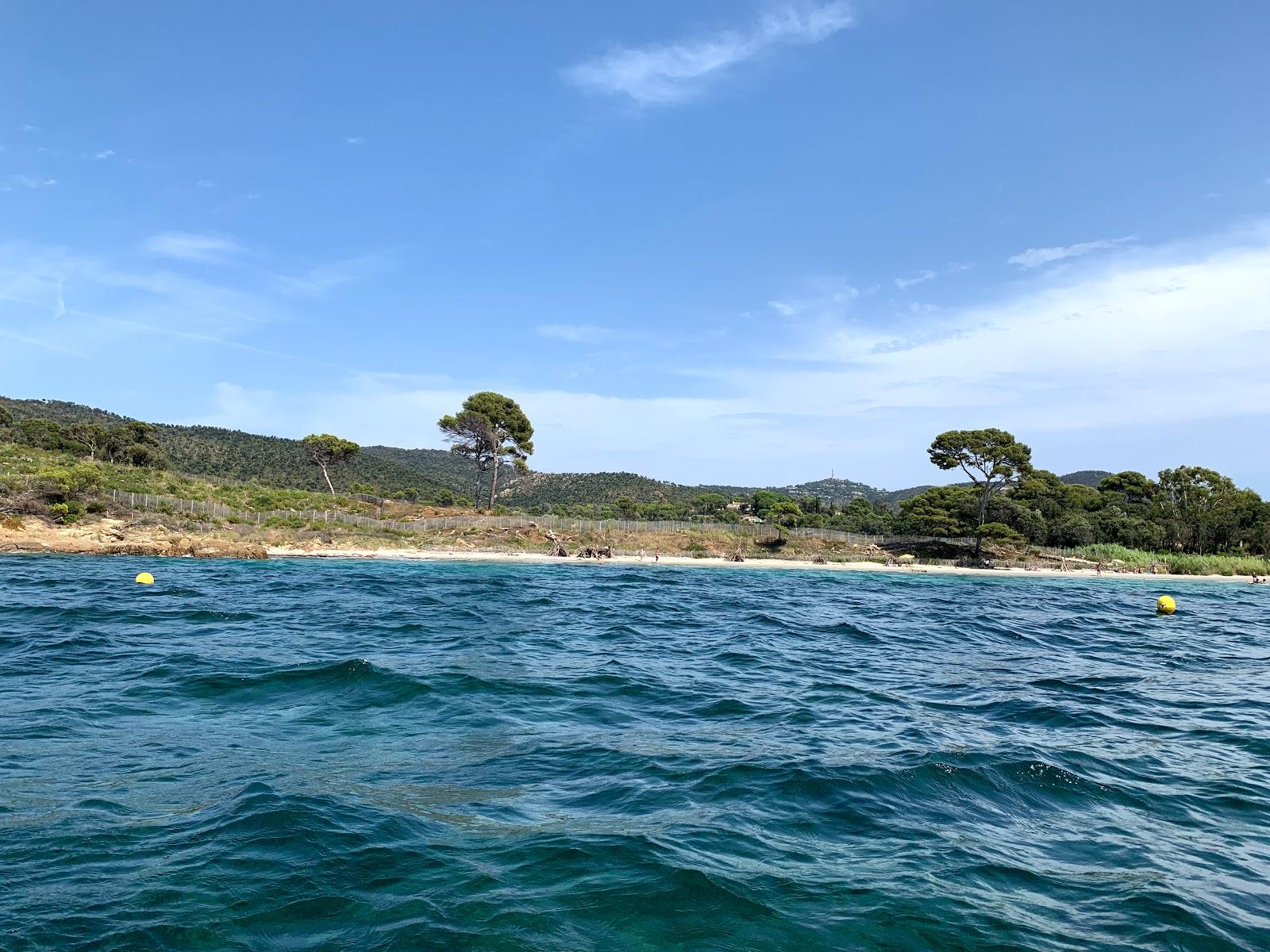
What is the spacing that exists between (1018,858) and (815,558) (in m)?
52.0

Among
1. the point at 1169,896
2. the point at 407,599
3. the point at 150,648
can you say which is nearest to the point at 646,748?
the point at 1169,896

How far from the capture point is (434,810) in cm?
617

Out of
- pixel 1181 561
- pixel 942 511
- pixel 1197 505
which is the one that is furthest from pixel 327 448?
pixel 1197 505

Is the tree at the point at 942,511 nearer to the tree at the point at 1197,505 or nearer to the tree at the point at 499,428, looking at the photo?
the tree at the point at 1197,505

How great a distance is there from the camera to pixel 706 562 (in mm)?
54219

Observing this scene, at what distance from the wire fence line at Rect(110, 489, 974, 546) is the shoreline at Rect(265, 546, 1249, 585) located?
19.2ft

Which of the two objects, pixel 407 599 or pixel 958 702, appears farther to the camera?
pixel 407 599

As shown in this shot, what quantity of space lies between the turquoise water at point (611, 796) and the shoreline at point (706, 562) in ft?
101

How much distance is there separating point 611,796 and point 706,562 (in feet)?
157

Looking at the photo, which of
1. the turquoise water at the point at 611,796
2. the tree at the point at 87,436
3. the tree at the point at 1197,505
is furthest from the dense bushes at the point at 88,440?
the tree at the point at 1197,505

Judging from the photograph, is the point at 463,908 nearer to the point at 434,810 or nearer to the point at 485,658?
the point at 434,810

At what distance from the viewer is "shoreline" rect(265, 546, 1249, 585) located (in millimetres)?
46562

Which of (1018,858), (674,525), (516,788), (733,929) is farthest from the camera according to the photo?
(674,525)

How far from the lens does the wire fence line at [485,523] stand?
1887 inches
